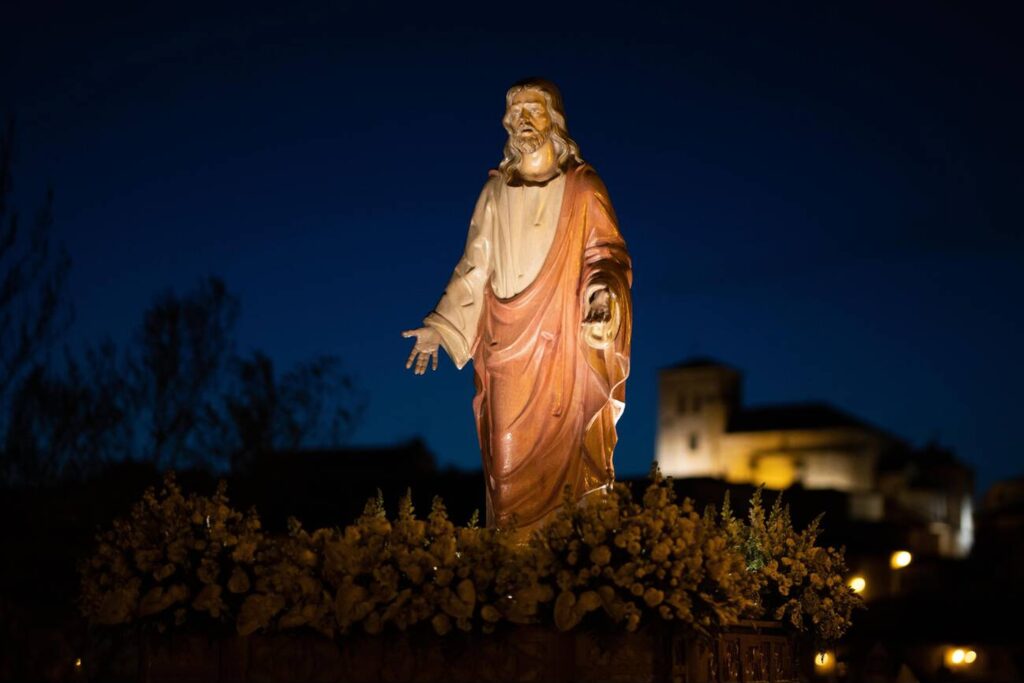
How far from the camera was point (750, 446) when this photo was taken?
116500 millimetres

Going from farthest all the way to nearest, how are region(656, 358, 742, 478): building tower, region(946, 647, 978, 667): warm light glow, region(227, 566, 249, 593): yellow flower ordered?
region(656, 358, 742, 478): building tower → region(946, 647, 978, 667): warm light glow → region(227, 566, 249, 593): yellow flower

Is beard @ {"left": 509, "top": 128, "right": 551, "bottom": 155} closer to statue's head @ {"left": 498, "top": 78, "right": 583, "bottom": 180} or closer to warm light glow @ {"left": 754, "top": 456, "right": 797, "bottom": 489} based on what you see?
statue's head @ {"left": 498, "top": 78, "right": 583, "bottom": 180}

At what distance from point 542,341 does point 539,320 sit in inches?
6.8

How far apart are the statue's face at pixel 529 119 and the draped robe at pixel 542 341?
34 centimetres

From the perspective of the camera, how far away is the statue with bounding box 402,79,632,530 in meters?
11.5

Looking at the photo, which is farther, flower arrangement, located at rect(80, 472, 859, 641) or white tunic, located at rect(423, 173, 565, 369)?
white tunic, located at rect(423, 173, 565, 369)

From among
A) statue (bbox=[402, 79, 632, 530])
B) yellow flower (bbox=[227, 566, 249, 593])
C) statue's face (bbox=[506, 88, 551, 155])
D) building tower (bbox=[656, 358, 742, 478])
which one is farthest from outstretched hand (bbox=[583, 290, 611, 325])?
building tower (bbox=[656, 358, 742, 478])

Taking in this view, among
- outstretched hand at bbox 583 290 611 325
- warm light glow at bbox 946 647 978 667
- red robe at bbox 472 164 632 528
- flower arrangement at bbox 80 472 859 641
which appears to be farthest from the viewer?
warm light glow at bbox 946 647 978 667

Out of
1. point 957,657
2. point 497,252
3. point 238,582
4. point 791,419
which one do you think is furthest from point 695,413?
point 238,582

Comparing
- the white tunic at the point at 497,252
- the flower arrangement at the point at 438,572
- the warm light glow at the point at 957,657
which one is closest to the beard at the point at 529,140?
the white tunic at the point at 497,252

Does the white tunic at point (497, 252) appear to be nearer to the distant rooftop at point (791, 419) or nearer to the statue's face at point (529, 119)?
the statue's face at point (529, 119)

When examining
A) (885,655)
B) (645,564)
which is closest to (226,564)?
(645,564)

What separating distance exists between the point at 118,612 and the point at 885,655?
11.7 meters

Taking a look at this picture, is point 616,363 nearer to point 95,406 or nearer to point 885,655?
point 885,655
